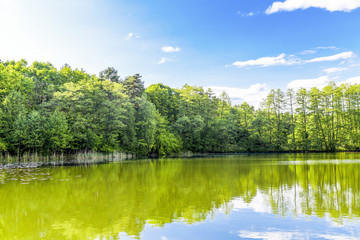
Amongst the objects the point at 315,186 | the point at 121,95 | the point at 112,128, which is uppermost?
the point at 121,95

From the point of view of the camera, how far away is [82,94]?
1515 inches

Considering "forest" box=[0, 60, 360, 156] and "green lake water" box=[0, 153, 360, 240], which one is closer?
"green lake water" box=[0, 153, 360, 240]

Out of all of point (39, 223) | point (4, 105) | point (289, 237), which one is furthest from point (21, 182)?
point (4, 105)

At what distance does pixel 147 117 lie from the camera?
4744 centimetres

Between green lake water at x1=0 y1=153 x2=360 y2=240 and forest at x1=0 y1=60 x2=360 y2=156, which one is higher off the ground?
forest at x1=0 y1=60 x2=360 y2=156

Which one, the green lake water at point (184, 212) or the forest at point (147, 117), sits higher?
the forest at point (147, 117)

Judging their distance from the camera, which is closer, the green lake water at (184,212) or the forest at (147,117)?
the green lake water at (184,212)

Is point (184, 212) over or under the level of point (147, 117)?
under

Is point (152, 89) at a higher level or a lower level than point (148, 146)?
higher

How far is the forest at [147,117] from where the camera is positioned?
107 feet

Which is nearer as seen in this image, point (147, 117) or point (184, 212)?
point (184, 212)

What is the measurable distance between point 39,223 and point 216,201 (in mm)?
5611

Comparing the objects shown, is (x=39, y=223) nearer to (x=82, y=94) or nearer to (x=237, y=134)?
(x=82, y=94)

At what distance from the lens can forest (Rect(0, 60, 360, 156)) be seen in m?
32.6
